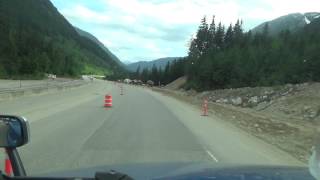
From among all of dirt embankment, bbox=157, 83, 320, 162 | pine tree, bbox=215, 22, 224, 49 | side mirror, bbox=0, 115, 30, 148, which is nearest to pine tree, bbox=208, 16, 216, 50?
pine tree, bbox=215, 22, 224, 49

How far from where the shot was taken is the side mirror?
4824 millimetres

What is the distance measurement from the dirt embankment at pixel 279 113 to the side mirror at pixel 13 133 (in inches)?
477

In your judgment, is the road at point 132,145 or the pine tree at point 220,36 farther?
the pine tree at point 220,36

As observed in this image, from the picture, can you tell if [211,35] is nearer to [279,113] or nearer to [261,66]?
[261,66]

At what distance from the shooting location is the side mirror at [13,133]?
4824 mm

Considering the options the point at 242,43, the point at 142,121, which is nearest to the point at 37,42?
the point at 242,43

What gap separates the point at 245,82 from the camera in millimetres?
92812

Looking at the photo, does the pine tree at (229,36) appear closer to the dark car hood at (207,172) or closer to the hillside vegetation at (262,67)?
the hillside vegetation at (262,67)

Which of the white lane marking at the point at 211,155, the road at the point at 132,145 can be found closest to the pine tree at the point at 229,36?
the road at the point at 132,145

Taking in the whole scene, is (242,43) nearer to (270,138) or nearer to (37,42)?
(37,42)

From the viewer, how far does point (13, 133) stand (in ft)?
16.1

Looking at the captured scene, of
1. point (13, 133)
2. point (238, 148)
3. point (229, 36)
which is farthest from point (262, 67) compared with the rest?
point (13, 133)

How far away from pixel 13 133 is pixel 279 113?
4076 centimetres

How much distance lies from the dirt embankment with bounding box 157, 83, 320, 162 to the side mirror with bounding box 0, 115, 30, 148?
1211cm
